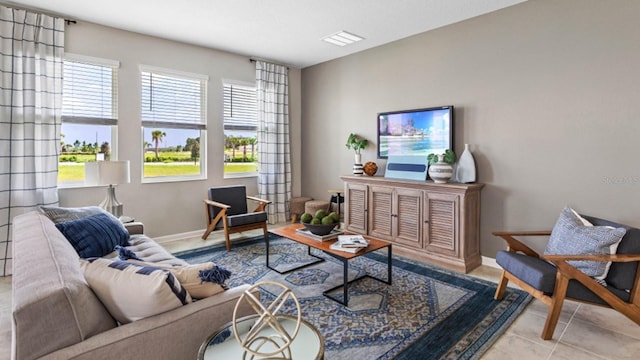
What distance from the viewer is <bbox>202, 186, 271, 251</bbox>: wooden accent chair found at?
4.26 meters

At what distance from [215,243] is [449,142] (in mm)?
3263

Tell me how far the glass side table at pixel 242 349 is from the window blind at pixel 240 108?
14.0 ft

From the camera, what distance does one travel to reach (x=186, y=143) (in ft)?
16.0

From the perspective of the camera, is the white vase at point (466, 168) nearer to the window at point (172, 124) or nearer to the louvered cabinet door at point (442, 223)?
the louvered cabinet door at point (442, 223)

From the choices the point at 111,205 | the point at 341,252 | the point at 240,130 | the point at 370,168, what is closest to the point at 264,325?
the point at 341,252

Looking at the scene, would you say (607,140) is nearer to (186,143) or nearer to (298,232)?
(298,232)

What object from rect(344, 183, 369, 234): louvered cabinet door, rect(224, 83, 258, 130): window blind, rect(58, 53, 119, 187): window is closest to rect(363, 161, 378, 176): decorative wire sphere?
rect(344, 183, 369, 234): louvered cabinet door

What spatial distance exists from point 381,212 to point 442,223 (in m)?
0.82

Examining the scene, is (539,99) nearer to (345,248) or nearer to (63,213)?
(345,248)

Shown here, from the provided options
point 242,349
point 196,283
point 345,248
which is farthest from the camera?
point 345,248

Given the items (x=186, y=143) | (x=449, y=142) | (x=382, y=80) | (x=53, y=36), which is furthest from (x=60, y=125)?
(x=449, y=142)

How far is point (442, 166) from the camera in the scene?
3.71 metres

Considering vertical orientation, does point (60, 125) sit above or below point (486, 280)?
above

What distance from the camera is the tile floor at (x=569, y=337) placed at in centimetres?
205
